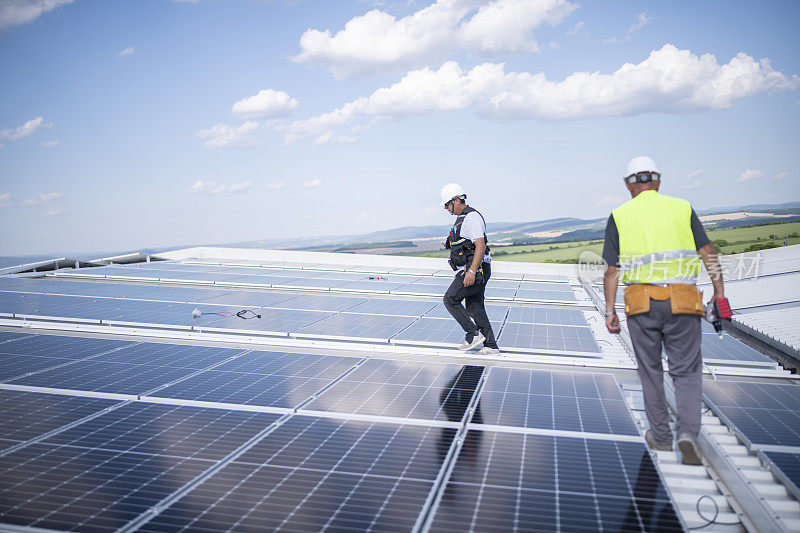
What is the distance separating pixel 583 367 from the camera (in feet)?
24.4

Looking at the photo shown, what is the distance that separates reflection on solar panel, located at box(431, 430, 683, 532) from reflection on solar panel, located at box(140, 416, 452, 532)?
0.26 m

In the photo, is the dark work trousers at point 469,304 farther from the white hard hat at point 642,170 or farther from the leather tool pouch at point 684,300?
the leather tool pouch at point 684,300

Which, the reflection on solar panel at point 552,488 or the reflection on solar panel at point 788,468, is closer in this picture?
the reflection on solar panel at point 552,488

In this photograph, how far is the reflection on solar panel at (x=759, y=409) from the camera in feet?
15.8

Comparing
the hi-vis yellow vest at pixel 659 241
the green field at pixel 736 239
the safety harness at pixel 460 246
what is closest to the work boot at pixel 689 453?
the hi-vis yellow vest at pixel 659 241

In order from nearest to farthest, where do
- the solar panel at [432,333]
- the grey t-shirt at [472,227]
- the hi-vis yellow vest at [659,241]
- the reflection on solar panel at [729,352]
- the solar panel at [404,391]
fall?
the hi-vis yellow vest at [659,241], the solar panel at [404,391], the reflection on solar panel at [729,352], the grey t-shirt at [472,227], the solar panel at [432,333]

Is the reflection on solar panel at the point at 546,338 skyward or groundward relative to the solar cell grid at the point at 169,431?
groundward

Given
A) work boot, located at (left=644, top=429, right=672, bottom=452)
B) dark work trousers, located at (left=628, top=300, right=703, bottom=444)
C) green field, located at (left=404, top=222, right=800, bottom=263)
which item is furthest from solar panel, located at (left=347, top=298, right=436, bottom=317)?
green field, located at (left=404, top=222, right=800, bottom=263)

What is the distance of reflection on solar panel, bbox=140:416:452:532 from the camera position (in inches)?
143

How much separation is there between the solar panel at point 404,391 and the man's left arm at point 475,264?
136cm

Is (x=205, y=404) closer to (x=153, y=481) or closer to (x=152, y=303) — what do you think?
(x=153, y=481)

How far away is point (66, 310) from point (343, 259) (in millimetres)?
15419

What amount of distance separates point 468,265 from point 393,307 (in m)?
3.99

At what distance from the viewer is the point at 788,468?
13.8ft
